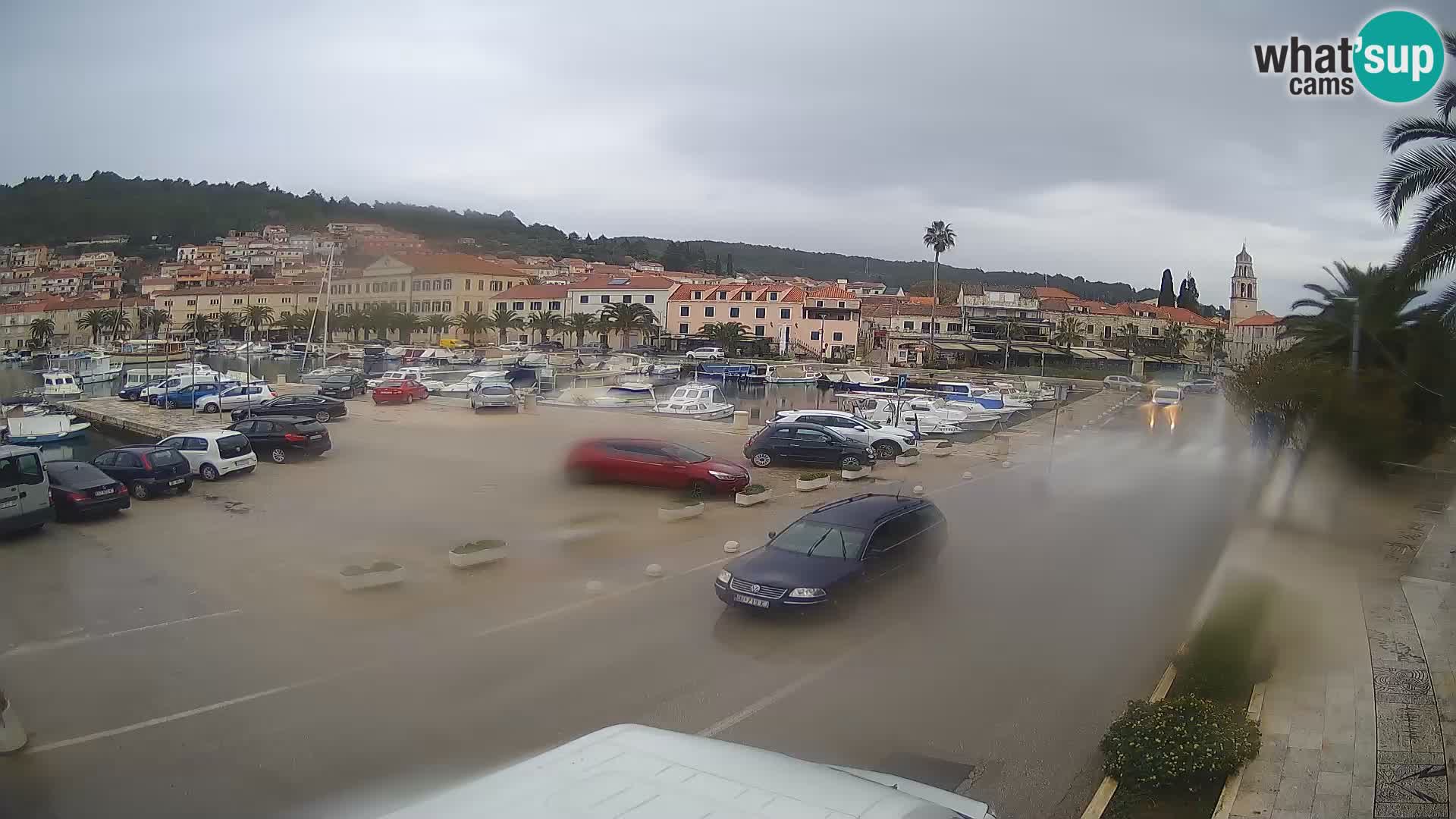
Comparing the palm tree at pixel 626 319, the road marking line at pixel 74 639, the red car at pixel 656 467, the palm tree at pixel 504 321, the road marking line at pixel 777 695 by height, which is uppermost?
the palm tree at pixel 626 319

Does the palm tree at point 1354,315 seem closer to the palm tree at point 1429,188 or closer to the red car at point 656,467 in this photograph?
the palm tree at point 1429,188

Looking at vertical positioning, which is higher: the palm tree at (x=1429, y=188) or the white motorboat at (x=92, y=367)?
the palm tree at (x=1429, y=188)

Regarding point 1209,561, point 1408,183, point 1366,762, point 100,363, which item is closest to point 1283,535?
point 1209,561

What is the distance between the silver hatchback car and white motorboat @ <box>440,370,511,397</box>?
3485 mm

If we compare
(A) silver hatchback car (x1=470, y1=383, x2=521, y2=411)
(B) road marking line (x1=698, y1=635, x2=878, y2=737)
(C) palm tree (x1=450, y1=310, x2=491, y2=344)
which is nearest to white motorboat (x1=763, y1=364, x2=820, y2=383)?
(C) palm tree (x1=450, y1=310, x2=491, y2=344)

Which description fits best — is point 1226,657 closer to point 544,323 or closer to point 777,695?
point 777,695

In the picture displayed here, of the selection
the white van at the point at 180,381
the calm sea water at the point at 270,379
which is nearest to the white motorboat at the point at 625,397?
the calm sea water at the point at 270,379

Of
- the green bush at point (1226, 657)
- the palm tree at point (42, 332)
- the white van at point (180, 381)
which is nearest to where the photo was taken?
the green bush at point (1226, 657)

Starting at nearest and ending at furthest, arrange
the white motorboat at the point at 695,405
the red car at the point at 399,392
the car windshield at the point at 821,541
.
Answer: the car windshield at the point at 821,541 < the white motorboat at the point at 695,405 < the red car at the point at 399,392

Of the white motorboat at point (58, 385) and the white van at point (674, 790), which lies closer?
the white van at point (674, 790)

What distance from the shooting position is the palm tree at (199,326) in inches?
1004

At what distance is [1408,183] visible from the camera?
1179cm

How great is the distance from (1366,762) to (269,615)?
9.18 meters

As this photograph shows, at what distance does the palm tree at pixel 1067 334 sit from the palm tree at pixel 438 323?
33.5 meters
